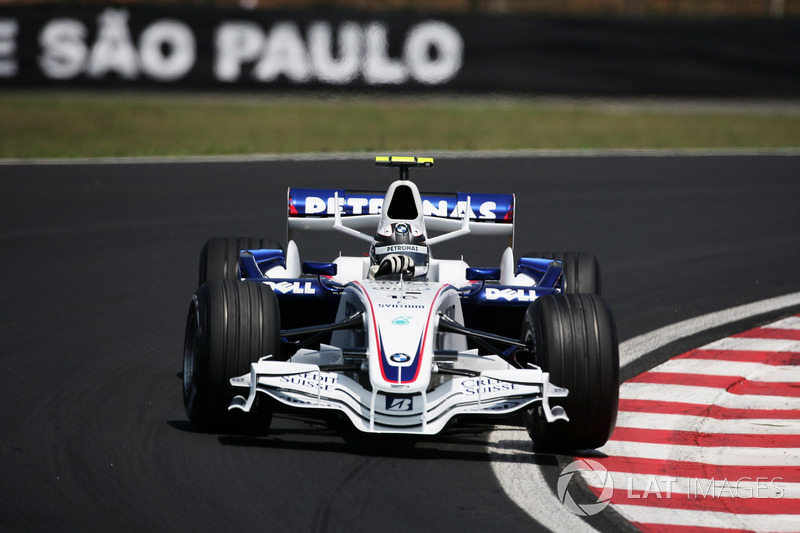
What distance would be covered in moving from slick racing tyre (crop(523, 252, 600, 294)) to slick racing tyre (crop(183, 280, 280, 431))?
275 centimetres

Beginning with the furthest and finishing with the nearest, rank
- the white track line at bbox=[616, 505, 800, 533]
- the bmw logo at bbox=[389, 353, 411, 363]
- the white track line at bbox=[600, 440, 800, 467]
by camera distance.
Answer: the white track line at bbox=[600, 440, 800, 467]
the bmw logo at bbox=[389, 353, 411, 363]
the white track line at bbox=[616, 505, 800, 533]

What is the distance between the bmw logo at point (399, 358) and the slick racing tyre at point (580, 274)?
2589 mm

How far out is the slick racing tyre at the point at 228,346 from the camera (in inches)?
284

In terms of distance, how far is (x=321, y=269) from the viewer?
9562mm

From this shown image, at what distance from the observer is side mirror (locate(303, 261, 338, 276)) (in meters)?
9.42

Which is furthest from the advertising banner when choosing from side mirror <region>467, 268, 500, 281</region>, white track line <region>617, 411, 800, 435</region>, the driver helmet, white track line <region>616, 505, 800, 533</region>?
A: white track line <region>616, 505, 800, 533</region>

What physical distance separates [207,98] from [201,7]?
1.67 meters

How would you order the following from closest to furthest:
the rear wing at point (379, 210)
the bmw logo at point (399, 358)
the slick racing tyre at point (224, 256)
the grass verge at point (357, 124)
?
the bmw logo at point (399, 358), the slick racing tyre at point (224, 256), the rear wing at point (379, 210), the grass verge at point (357, 124)

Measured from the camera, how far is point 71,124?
23.6 metres

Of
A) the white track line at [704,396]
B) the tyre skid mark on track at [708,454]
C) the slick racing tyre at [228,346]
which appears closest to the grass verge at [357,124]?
the tyre skid mark on track at [708,454]

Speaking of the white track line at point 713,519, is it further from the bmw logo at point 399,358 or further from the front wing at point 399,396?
the bmw logo at point 399,358

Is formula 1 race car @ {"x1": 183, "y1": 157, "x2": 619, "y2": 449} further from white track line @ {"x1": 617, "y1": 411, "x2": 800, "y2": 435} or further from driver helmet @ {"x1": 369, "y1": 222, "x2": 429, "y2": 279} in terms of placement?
white track line @ {"x1": 617, "y1": 411, "x2": 800, "y2": 435}

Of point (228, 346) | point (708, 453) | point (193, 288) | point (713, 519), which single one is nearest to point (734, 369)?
point (708, 453)

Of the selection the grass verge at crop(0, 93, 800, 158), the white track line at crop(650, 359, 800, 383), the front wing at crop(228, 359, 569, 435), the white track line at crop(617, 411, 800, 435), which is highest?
the grass verge at crop(0, 93, 800, 158)
